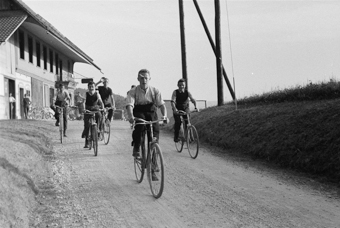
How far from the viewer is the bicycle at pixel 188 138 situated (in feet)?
31.9

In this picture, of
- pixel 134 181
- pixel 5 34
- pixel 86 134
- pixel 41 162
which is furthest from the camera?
pixel 5 34

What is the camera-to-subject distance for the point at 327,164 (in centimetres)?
735

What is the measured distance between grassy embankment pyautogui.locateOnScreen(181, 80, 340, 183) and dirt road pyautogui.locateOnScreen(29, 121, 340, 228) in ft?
2.09

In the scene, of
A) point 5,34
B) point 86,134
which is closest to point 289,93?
point 86,134

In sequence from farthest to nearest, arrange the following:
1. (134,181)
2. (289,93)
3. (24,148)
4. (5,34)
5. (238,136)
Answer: (5,34)
(289,93)
(238,136)
(24,148)
(134,181)

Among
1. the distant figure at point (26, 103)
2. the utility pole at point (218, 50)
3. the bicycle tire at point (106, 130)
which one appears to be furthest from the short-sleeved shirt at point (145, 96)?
the distant figure at point (26, 103)

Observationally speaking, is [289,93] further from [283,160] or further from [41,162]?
[41,162]

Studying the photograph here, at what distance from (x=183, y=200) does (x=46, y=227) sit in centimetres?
207

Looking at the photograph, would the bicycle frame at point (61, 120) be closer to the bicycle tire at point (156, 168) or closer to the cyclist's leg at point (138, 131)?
the cyclist's leg at point (138, 131)

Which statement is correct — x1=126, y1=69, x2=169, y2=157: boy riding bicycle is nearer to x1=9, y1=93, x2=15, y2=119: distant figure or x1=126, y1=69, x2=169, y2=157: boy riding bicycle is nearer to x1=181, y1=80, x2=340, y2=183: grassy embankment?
x1=181, y1=80, x2=340, y2=183: grassy embankment

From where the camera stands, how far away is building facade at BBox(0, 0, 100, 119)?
22.0m

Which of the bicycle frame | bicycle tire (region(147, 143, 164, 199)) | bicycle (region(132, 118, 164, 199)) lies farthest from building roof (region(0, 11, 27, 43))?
bicycle tire (region(147, 143, 164, 199))

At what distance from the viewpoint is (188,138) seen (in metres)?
10.0

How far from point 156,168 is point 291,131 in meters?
4.95
